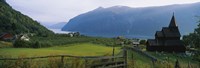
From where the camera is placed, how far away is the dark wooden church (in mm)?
80544

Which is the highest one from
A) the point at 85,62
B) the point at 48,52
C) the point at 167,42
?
the point at 85,62

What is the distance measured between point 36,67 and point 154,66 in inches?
319

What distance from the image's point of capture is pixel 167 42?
82.4 meters

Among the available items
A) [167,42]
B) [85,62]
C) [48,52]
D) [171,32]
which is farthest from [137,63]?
[171,32]

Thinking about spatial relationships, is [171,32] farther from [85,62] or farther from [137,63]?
[85,62]

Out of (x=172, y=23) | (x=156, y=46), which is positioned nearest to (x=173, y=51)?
(x=156, y=46)

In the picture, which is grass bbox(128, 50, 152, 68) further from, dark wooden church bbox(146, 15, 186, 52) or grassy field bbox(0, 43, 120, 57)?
dark wooden church bbox(146, 15, 186, 52)

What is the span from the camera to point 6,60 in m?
15.4

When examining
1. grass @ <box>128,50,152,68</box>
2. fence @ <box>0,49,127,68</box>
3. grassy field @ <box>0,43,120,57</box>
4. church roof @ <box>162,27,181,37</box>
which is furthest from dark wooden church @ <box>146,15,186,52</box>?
fence @ <box>0,49,127,68</box>

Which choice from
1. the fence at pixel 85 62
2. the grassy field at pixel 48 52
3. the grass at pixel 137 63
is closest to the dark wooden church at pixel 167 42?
the grassy field at pixel 48 52

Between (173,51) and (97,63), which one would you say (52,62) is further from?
(173,51)

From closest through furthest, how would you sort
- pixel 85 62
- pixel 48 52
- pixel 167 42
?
pixel 85 62
pixel 48 52
pixel 167 42

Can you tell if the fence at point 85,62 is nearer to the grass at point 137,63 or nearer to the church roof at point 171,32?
the grass at point 137,63

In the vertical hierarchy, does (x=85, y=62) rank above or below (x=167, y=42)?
above
